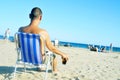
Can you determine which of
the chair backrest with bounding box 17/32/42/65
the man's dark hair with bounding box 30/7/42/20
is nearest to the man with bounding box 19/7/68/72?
the man's dark hair with bounding box 30/7/42/20

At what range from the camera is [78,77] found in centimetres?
728

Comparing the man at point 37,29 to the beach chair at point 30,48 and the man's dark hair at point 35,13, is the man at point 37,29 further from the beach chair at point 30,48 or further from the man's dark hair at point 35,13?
the beach chair at point 30,48

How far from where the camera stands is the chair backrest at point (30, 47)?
5.90 meters

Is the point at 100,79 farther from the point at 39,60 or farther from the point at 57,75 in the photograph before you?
the point at 39,60

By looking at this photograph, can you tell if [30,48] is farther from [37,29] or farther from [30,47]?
[37,29]

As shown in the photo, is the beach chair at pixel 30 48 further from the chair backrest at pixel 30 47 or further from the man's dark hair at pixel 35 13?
the man's dark hair at pixel 35 13

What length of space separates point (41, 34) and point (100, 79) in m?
2.22

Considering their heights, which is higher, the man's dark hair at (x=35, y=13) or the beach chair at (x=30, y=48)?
the man's dark hair at (x=35, y=13)

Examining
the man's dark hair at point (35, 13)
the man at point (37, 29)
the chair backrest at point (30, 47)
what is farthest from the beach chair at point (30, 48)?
the man's dark hair at point (35, 13)

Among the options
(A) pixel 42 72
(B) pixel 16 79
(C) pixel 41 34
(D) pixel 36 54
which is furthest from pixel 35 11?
(A) pixel 42 72

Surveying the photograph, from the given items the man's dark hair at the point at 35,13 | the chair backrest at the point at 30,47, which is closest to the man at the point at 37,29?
the man's dark hair at the point at 35,13

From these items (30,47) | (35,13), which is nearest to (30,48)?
(30,47)

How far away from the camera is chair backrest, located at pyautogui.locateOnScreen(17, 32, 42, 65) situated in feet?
19.4

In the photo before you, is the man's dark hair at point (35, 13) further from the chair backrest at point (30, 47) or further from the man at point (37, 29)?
the chair backrest at point (30, 47)
